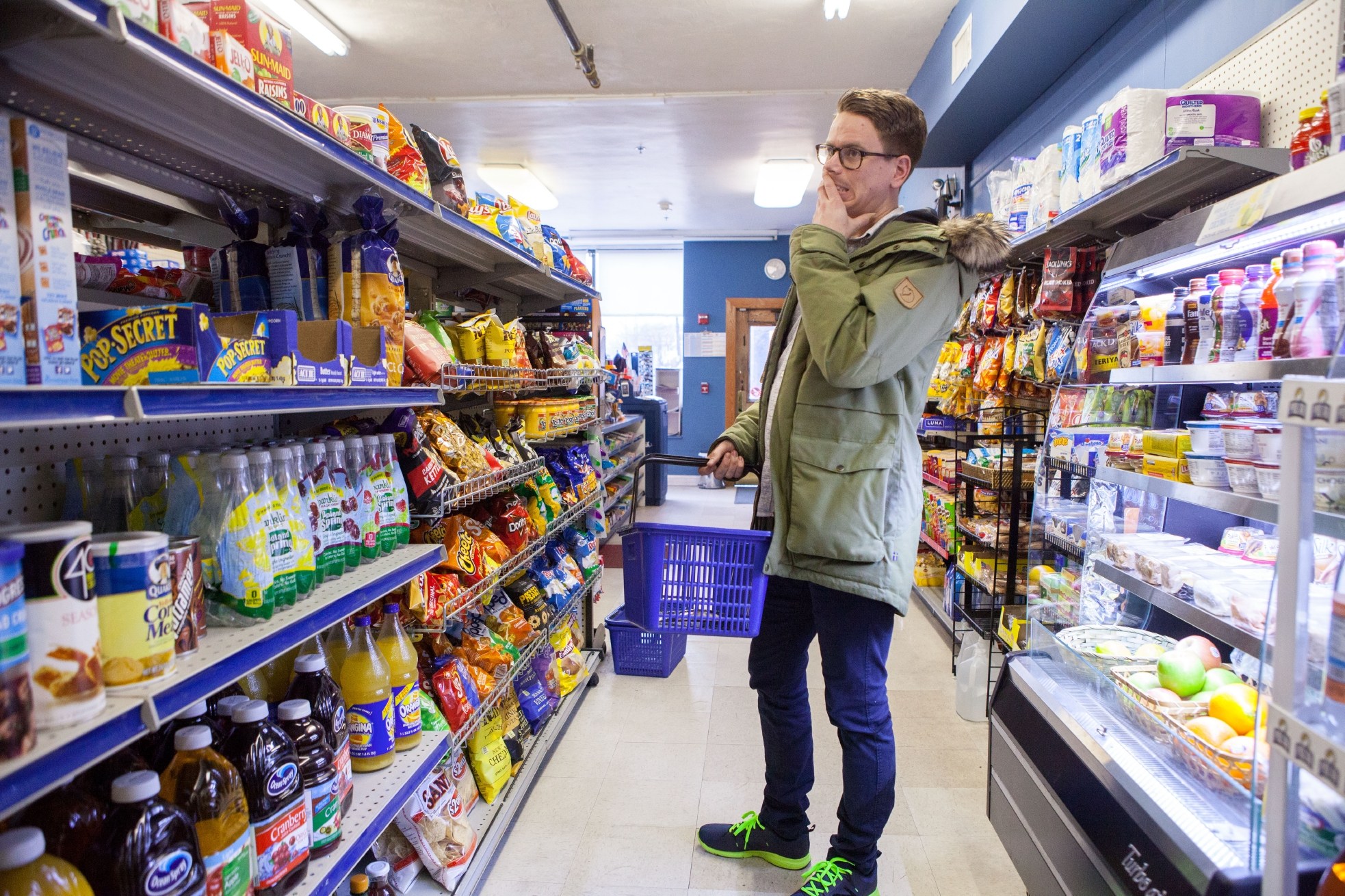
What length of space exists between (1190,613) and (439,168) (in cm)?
214

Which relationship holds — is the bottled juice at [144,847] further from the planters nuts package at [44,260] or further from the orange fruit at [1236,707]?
the orange fruit at [1236,707]

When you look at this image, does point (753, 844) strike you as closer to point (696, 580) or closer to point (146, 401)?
point (696, 580)

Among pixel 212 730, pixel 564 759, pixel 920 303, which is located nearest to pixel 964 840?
pixel 564 759

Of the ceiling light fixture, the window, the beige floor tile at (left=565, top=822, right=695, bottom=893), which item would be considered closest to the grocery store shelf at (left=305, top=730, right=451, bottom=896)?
the beige floor tile at (left=565, top=822, right=695, bottom=893)

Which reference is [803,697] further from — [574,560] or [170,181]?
[170,181]

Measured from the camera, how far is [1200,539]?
1.79 meters

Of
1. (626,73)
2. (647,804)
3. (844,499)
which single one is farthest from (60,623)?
(626,73)

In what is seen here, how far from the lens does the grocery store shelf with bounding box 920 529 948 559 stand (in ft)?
14.4

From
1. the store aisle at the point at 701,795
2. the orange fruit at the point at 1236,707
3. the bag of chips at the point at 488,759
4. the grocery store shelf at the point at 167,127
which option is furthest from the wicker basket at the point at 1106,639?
the grocery store shelf at the point at 167,127

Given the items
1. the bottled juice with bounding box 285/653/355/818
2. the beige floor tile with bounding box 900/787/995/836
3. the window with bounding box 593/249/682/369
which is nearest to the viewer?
the bottled juice with bounding box 285/653/355/818

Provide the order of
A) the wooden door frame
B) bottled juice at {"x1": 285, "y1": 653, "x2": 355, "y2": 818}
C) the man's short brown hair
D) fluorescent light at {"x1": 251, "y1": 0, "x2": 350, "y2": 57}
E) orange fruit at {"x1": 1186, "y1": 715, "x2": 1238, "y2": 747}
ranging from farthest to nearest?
the wooden door frame
fluorescent light at {"x1": 251, "y1": 0, "x2": 350, "y2": 57}
the man's short brown hair
bottled juice at {"x1": 285, "y1": 653, "x2": 355, "y2": 818}
orange fruit at {"x1": 1186, "y1": 715, "x2": 1238, "y2": 747}

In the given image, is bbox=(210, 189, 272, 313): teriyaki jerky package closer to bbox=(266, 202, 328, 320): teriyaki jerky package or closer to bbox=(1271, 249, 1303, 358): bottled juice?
A: bbox=(266, 202, 328, 320): teriyaki jerky package

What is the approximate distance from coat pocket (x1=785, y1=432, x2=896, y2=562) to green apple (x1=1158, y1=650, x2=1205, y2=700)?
1.99 ft

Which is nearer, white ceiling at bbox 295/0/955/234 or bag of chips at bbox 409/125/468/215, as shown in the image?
bag of chips at bbox 409/125/468/215
